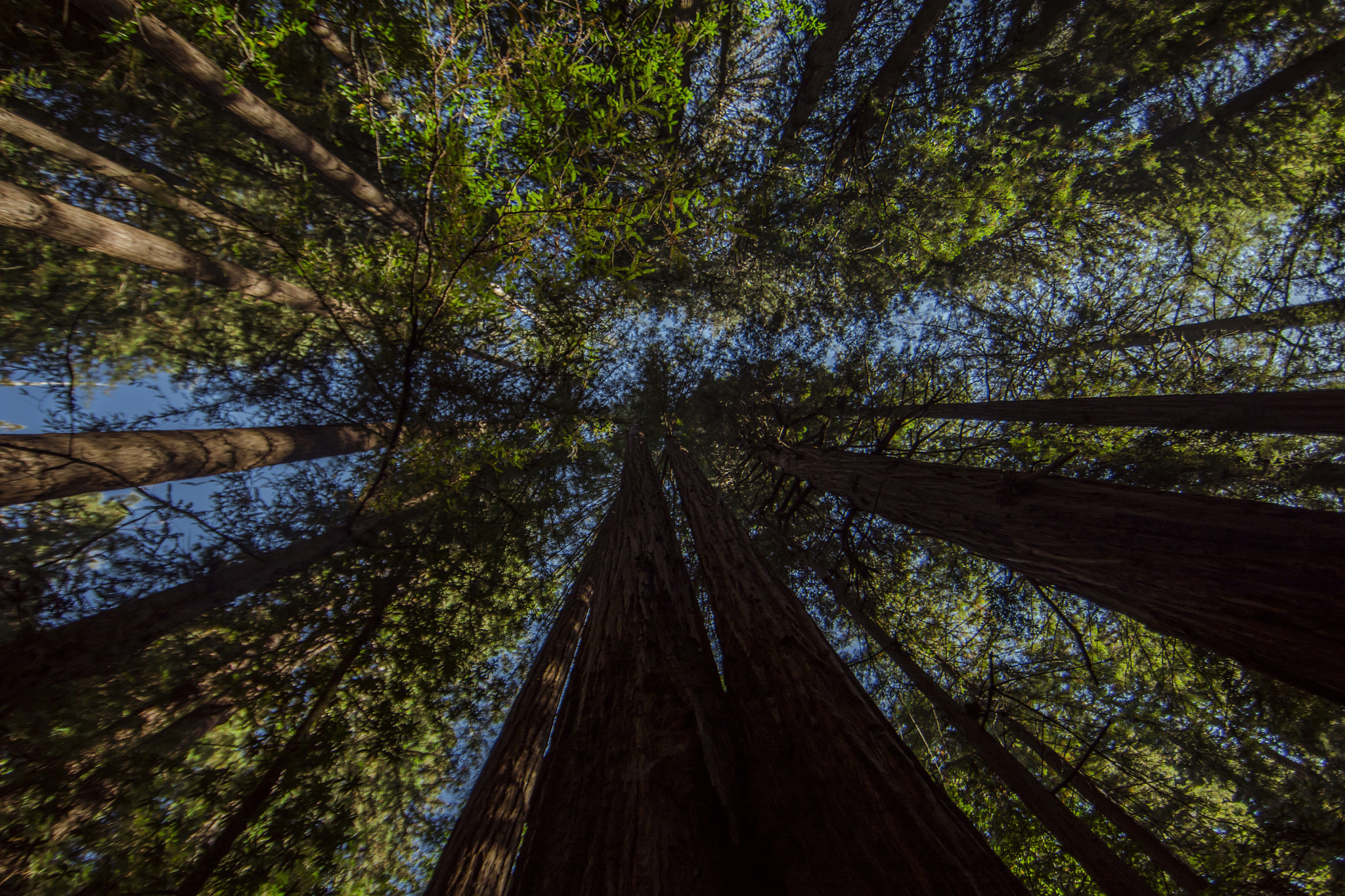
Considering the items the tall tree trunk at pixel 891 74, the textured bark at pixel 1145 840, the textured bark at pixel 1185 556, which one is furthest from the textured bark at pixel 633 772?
the tall tree trunk at pixel 891 74

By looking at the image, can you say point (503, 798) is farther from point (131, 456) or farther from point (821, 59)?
point (821, 59)

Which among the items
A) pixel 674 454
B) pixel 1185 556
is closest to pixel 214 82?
pixel 674 454

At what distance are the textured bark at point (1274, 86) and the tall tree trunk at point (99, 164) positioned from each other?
11.7 m

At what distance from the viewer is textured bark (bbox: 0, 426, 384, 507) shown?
300cm

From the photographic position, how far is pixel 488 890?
1.76 metres

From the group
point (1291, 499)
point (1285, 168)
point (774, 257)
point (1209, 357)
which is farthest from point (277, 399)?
point (1285, 168)

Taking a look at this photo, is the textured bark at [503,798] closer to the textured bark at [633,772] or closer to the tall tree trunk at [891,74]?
the textured bark at [633,772]

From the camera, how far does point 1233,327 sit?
18.4ft

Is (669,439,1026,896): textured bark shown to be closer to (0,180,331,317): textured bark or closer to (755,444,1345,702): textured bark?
(755,444,1345,702): textured bark

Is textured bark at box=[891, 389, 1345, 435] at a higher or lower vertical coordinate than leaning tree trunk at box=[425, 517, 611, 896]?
higher

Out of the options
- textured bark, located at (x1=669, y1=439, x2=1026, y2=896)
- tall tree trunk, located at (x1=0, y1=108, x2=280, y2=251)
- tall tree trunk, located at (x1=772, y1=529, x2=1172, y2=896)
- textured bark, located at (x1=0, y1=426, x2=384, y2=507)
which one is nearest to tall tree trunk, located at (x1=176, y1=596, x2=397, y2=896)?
textured bark, located at (x1=0, y1=426, x2=384, y2=507)

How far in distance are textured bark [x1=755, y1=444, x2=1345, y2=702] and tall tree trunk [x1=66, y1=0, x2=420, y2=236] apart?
4.11 m

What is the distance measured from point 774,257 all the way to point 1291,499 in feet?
23.6

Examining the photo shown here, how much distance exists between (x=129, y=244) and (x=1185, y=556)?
26.1 ft
